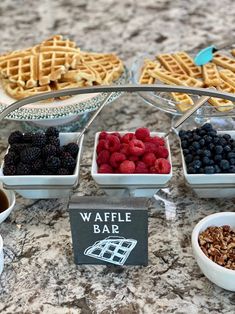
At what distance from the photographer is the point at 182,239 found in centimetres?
97

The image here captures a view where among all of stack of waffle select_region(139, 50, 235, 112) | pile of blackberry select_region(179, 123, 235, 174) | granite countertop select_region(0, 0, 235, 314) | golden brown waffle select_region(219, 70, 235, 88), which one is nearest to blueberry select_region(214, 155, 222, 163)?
pile of blackberry select_region(179, 123, 235, 174)

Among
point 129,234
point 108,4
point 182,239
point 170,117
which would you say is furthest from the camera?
point 108,4

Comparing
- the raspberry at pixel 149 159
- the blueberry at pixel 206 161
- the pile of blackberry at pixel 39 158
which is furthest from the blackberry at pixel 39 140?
the blueberry at pixel 206 161

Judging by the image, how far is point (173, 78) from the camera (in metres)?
1.28

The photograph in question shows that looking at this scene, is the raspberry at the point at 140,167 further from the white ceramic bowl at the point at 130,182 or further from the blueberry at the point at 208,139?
the blueberry at the point at 208,139

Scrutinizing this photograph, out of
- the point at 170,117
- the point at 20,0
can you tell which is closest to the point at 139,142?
the point at 170,117

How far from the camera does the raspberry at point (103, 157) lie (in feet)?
3.33

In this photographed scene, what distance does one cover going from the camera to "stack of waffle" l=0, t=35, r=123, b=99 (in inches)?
49.8

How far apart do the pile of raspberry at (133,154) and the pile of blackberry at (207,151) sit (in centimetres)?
5

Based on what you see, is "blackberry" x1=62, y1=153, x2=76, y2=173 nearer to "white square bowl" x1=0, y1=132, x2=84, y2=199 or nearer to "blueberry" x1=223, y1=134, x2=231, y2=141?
"white square bowl" x1=0, y1=132, x2=84, y2=199

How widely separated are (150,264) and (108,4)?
1357 mm

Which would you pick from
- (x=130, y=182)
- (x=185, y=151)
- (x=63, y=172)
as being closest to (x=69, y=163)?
(x=63, y=172)

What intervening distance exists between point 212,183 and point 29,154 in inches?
14.7

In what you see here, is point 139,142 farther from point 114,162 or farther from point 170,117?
point 170,117
